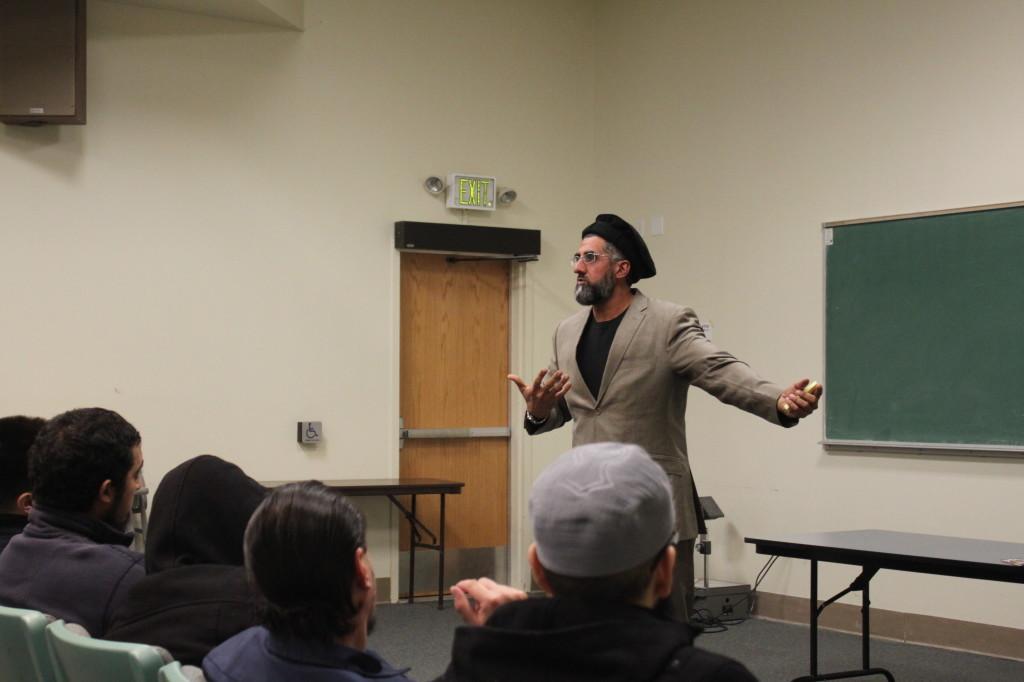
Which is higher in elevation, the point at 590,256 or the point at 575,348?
the point at 590,256

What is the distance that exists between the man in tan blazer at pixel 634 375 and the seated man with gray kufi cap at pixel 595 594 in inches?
69.7

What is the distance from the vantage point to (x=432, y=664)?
5082mm

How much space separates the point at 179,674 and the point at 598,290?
2057 millimetres

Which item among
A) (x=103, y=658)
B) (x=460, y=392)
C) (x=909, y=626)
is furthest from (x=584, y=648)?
(x=460, y=392)

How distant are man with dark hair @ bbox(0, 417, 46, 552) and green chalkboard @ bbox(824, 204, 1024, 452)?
13.5ft

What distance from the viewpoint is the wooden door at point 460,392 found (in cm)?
689

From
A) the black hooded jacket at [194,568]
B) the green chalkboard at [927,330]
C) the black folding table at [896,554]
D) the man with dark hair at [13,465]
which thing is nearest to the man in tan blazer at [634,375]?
the black folding table at [896,554]

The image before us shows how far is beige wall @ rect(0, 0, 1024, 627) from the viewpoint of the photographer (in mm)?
5512

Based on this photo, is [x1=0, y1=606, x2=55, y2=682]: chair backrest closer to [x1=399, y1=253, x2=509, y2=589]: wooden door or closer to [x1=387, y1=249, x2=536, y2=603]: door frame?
[x1=399, y1=253, x2=509, y2=589]: wooden door

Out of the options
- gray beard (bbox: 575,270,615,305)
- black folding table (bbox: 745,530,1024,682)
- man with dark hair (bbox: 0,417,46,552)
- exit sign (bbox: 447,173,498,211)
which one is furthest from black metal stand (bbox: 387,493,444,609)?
man with dark hair (bbox: 0,417,46,552)

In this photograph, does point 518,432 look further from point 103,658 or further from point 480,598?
point 480,598

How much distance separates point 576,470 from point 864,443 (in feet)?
15.2

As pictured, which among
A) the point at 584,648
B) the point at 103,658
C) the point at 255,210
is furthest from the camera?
the point at 255,210

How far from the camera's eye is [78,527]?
7.79 feet
